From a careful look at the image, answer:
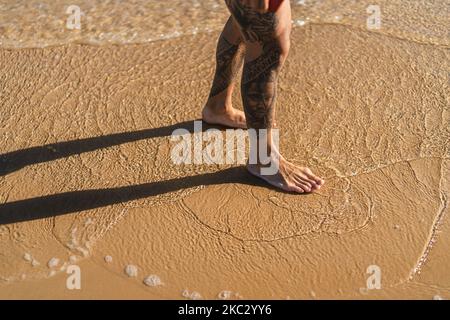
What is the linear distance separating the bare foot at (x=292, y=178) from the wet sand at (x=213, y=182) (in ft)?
0.14

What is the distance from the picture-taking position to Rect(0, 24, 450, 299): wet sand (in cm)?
237

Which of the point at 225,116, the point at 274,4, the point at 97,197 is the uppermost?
the point at 274,4

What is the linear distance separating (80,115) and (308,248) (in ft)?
4.80

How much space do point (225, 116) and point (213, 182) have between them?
1.36 ft

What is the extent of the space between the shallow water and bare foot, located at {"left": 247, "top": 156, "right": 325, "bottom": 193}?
1479mm

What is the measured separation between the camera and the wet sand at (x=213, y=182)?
2.37 metres

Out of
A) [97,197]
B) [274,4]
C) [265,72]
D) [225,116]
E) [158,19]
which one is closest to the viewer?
[274,4]

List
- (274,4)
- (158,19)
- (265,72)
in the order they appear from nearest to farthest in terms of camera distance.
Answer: (274,4) < (265,72) < (158,19)

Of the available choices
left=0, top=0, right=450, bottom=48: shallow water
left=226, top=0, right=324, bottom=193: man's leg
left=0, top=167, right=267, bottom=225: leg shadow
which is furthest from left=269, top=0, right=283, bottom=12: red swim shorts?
left=0, top=0, right=450, bottom=48: shallow water

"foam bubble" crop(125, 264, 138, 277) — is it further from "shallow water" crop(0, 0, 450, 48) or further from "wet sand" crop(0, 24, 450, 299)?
"shallow water" crop(0, 0, 450, 48)

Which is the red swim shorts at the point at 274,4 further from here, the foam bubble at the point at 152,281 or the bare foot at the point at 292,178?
the foam bubble at the point at 152,281

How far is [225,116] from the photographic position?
118 inches

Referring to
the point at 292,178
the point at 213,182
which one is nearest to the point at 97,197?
the point at 213,182

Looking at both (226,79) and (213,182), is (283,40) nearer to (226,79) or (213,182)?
(226,79)
